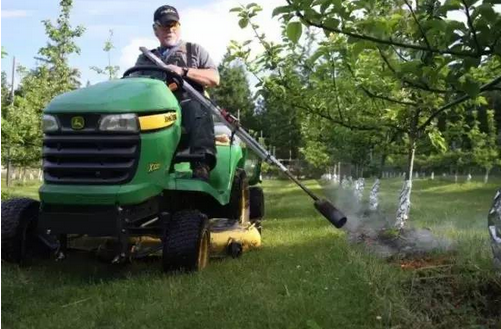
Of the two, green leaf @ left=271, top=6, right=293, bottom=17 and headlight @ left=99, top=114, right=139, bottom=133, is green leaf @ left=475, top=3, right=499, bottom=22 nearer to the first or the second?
green leaf @ left=271, top=6, right=293, bottom=17

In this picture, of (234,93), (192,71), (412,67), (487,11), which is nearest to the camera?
(487,11)

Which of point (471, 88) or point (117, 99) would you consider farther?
point (117, 99)

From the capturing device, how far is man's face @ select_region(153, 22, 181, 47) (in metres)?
5.19

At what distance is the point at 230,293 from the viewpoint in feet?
12.1

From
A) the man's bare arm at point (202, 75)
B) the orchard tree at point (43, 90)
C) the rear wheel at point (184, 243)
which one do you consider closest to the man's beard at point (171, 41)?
the man's bare arm at point (202, 75)

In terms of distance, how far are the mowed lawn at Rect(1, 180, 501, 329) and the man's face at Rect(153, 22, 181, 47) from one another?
5.79 ft

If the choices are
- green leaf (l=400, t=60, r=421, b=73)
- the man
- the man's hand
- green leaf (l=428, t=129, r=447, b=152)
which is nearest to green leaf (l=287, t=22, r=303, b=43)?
green leaf (l=400, t=60, r=421, b=73)

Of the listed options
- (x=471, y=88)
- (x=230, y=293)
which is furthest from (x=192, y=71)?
(x=471, y=88)

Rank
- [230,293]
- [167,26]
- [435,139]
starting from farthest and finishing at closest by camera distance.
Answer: [435,139]
[167,26]
[230,293]

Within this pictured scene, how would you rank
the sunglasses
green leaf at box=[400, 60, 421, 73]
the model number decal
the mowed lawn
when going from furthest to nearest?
the sunglasses → the model number decal → the mowed lawn → green leaf at box=[400, 60, 421, 73]

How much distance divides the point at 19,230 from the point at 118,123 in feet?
3.67

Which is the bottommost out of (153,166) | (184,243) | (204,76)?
(184,243)

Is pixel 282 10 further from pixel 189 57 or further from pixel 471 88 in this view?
pixel 189 57

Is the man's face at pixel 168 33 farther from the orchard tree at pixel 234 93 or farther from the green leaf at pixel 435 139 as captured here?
the orchard tree at pixel 234 93
